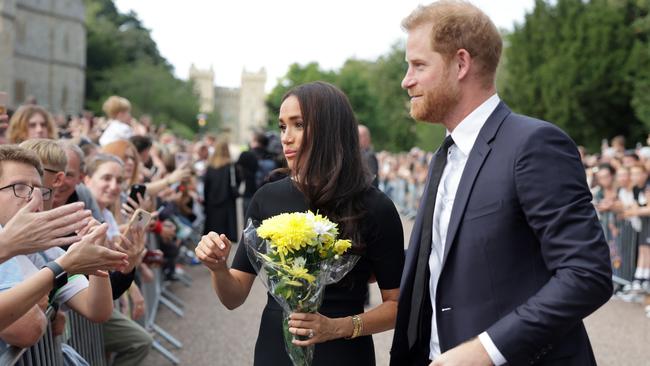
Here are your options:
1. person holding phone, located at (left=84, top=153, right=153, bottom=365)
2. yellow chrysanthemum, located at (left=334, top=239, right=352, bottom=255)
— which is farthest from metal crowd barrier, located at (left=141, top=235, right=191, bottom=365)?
yellow chrysanthemum, located at (left=334, top=239, right=352, bottom=255)

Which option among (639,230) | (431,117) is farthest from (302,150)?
(639,230)

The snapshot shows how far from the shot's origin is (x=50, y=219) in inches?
124

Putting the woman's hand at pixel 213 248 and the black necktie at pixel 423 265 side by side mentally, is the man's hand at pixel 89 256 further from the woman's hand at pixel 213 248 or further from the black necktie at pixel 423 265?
the black necktie at pixel 423 265

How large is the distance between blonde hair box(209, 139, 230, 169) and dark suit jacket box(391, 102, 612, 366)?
12.8m

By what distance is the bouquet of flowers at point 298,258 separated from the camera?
9.99ft

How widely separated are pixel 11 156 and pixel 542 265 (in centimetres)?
243

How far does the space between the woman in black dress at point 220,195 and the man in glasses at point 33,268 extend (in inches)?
446

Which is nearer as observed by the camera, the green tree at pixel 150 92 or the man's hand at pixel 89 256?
the man's hand at pixel 89 256

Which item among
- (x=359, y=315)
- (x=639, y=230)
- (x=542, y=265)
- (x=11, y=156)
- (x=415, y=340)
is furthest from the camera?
(x=639, y=230)

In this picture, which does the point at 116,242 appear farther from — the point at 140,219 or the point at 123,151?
the point at 123,151

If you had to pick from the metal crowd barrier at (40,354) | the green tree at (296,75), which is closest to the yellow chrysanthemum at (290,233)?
the metal crowd barrier at (40,354)

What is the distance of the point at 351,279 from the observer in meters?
3.47

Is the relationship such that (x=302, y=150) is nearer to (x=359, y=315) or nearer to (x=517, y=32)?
(x=359, y=315)

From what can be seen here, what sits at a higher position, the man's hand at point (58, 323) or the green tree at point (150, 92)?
the man's hand at point (58, 323)
